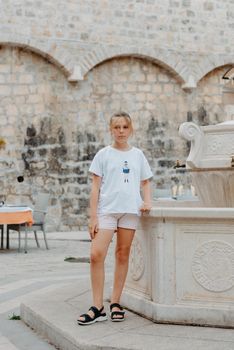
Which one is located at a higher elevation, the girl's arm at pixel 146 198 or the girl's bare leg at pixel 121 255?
the girl's arm at pixel 146 198

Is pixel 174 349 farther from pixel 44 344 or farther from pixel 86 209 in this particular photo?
pixel 86 209

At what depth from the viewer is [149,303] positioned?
3.80 m

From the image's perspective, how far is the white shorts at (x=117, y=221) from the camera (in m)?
3.66

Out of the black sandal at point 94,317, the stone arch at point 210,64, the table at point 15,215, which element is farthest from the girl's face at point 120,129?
the stone arch at point 210,64

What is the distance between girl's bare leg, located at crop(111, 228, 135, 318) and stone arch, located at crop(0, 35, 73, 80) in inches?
341

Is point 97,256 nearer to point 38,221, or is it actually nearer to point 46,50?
point 38,221

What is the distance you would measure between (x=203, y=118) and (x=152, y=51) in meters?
1.88

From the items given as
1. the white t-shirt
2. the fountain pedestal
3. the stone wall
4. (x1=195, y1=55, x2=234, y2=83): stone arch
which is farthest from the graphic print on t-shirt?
(x1=195, y1=55, x2=234, y2=83): stone arch

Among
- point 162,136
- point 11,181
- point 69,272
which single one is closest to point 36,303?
point 69,272

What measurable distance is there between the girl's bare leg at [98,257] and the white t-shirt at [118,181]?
0.14 metres

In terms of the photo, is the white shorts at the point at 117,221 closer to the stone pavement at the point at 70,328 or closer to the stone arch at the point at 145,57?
the stone pavement at the point at 70,328

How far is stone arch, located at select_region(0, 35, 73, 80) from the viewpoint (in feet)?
38.6

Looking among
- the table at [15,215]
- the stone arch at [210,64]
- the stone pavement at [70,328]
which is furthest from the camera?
the stone arch at [210,64]

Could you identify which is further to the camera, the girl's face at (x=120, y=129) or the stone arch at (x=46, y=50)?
the stone arch at (x=46, y=50)
